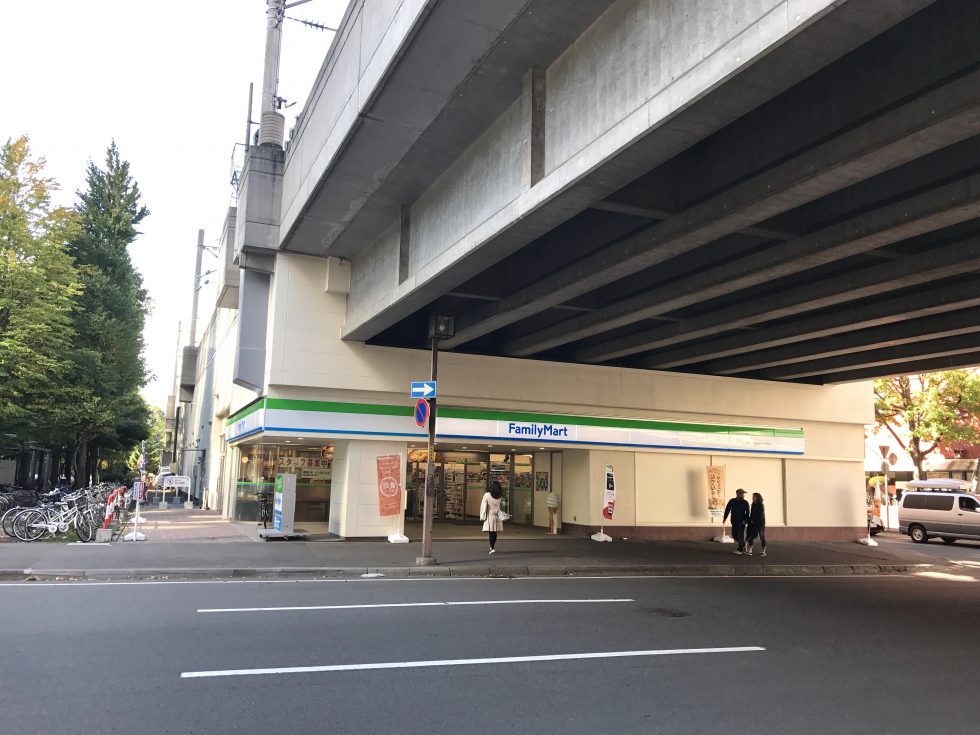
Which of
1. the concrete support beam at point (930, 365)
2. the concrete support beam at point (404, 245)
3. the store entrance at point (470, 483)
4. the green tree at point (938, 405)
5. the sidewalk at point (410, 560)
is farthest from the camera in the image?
the green tree at point (938, 405)

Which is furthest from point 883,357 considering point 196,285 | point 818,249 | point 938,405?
point 196,285

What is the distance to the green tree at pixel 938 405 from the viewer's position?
33.0 meters

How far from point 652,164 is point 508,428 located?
12515 mm

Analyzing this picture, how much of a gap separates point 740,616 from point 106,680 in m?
7.76

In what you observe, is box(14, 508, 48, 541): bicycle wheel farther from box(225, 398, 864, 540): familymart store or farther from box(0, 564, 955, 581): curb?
box(225, 398, 864, 540): familymart store

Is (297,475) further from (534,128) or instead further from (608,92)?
(608,92)

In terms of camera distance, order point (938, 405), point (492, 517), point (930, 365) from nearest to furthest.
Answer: point (492, 517)
point (930, 365)
point (938, 405)

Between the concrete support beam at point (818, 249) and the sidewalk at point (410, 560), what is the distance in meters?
5.15

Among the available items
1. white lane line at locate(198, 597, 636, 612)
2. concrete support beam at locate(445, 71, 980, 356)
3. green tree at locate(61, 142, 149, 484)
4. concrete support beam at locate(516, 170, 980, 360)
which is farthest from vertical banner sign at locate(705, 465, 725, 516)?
green tree at locate(61, 142, 149, 484)

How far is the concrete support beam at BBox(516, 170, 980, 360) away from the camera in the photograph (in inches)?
314

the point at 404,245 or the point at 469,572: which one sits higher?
the point at 404,245

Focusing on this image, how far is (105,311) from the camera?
30.8 meters

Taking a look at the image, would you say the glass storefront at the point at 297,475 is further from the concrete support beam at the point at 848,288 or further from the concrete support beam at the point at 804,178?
the concrete support beam at the point at 804,178

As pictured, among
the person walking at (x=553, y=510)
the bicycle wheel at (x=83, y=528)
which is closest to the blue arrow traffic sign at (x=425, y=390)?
the person walking at (x=553, y=510)
